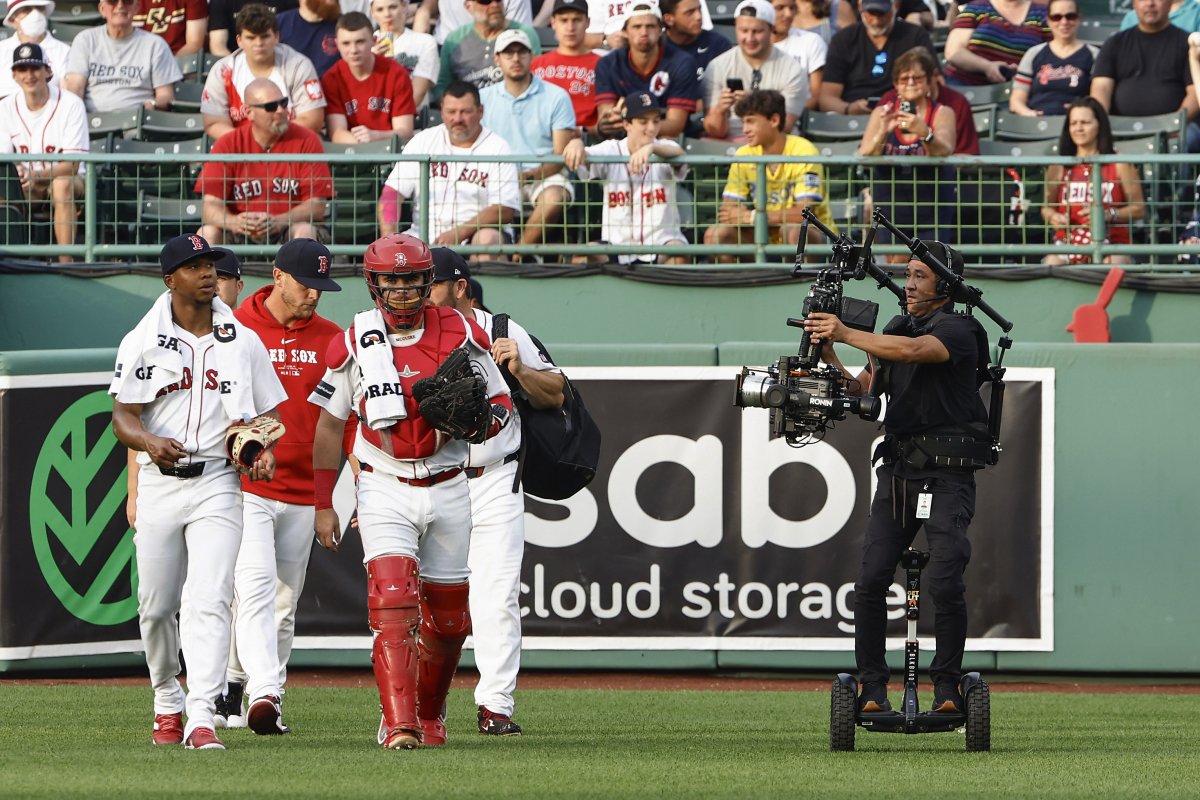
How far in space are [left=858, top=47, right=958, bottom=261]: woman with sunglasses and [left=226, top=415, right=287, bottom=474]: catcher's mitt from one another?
6088 mm

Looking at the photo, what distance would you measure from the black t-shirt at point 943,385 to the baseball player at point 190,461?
2.59 m

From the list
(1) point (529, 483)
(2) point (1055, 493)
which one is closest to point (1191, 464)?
(2) point (1055, 493)

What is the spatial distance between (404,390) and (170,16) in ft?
31.2

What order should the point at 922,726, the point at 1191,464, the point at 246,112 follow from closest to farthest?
1. the point at 922,726
2. the point at 1191,464
3. the point at 246,112

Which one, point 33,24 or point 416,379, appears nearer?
point 416,379

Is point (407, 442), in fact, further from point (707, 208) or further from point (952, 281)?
point (707, 208)

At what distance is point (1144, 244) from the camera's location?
12.4 m

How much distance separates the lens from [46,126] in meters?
13.4

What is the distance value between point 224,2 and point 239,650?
8650 mm

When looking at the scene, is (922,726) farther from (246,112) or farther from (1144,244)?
(246,112)

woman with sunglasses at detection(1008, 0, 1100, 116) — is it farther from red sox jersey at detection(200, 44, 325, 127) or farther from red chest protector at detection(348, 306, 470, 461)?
red chest protector at detection(348, 306, 470, 461)

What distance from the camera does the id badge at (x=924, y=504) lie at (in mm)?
7570

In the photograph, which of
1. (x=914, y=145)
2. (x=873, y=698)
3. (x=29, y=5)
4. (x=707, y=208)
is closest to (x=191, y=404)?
(x=873, y=698)

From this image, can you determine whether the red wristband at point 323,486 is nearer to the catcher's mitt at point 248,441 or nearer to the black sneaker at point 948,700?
the catcher's mitt at point 248,441
